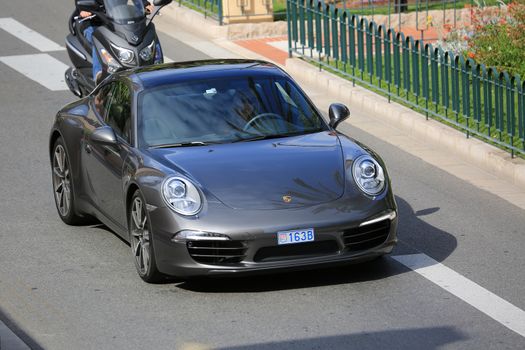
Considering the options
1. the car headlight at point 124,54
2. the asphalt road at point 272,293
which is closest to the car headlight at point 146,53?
the car headlight at point 124,54

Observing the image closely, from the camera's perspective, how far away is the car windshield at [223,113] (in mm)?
10547

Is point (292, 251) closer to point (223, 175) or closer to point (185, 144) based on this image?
point (223, 175)

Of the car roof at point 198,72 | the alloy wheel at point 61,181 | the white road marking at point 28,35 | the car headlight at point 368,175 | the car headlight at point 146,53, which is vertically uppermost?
the car roof at point 198,72

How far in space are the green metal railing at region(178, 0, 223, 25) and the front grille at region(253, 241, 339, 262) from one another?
12.1 metres

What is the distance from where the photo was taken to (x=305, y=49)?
19.8 meters

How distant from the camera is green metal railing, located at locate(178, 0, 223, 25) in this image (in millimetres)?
21448

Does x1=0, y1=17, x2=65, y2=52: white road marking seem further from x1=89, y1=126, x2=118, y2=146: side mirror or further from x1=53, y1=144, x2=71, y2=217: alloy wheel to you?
x1=89, y1=126, x2=118, y2=146: side mirror

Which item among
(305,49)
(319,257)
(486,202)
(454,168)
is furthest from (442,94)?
(319,257)

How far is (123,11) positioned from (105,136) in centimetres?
657

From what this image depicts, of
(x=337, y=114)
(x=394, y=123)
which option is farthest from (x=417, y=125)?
(x=337, y=114)

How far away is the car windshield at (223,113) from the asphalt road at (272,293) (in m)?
1.09

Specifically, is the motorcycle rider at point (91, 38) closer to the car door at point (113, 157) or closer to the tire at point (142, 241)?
the car door at point (113, 157)

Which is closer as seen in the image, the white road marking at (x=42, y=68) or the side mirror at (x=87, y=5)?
the side mirror at (x=87, y=5)

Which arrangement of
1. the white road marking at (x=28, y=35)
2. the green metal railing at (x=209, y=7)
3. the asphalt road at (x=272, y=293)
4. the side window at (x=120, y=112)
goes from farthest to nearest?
the green metal railing at (x=209, y=7), the white road marking at (x=28, y=35), the side window at (x=120, y=112), the asphalt road at (x=272, y=293)
